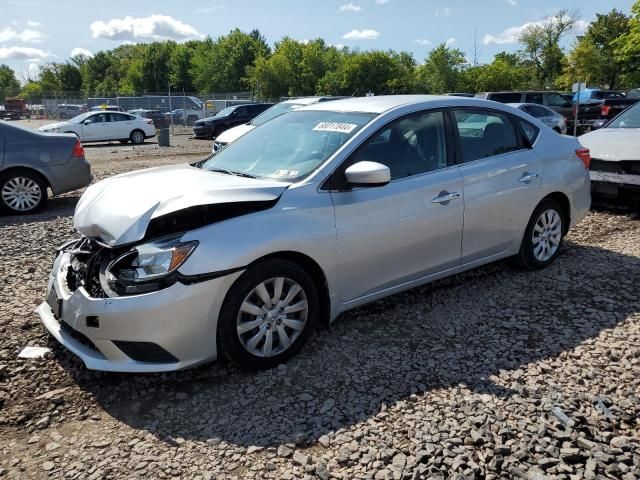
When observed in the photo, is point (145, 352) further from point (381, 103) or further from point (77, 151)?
point (77, 151)

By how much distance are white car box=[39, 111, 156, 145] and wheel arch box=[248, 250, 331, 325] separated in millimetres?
20819

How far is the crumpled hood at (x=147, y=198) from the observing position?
131 inches

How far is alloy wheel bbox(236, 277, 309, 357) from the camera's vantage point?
3.38m

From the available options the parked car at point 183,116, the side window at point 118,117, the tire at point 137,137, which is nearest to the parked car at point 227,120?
the tire at point 137,137

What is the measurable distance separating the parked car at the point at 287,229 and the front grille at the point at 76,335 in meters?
0.01

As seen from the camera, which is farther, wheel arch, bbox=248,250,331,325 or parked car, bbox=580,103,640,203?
parked car, bbox=580,103,640,203

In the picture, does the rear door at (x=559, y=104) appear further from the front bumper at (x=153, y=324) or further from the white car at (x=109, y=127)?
the front bumper at (x=153, y=324)

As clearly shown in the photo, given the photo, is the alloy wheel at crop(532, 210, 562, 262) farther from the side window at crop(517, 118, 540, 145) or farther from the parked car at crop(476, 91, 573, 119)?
the parked car at crop(476, 91, 573, 119)

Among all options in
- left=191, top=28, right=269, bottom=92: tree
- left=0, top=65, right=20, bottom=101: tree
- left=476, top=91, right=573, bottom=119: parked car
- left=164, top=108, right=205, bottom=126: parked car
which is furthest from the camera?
left=0, top=65, right=20, bottom=101: tree

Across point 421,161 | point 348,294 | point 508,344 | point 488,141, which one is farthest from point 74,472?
point 488,141

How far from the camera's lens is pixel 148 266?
3164 mm

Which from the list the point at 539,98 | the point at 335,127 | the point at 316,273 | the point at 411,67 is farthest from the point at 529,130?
the point at 411,67

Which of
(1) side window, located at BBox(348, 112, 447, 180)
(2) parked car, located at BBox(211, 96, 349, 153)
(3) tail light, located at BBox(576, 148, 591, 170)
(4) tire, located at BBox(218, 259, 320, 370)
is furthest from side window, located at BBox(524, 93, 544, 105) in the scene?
(4) tire, located at BBox(218, 259, 320, 370)

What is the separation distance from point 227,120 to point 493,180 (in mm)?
20863
